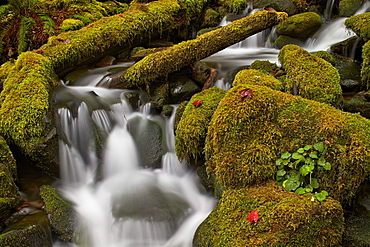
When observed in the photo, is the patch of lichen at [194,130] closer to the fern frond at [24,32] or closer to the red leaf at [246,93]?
the red leaf at [246,93]

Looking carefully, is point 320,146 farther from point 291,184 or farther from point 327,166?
point 291,184

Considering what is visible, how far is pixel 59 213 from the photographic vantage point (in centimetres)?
376

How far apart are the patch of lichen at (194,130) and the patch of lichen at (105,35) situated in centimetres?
359

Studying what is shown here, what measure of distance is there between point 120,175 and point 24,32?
4916mm

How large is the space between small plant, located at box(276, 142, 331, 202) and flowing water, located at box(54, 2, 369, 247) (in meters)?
1.49

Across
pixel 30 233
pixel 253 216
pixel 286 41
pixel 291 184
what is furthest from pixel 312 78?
pixel 30 233

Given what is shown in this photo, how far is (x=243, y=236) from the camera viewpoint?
271cm

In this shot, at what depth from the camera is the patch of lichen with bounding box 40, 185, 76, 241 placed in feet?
12.0

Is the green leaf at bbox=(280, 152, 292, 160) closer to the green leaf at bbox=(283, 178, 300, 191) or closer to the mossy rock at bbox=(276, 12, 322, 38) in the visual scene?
the green leaf at bbox=(283, 178, 300, 191)

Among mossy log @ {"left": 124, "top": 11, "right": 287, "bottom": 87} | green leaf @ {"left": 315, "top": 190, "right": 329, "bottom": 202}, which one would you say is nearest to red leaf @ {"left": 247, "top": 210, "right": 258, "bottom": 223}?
green leaf @ {"left": 315, "top": 190, "right": 329, "bottom": 202}

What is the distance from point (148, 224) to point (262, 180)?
172 cm

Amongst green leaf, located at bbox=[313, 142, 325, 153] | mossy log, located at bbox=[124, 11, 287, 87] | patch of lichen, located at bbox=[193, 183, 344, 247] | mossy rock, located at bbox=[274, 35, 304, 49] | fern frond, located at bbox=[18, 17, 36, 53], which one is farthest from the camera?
mossy rock, located at bbox=[274, 35, 304, 49]

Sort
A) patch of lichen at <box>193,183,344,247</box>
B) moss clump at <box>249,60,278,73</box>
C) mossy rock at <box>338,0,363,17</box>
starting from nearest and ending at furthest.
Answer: patch of lichen at <box>193,183,344,247</box> → moss clump at <box>249,60,278,73</box> → mossy rock at <box>338,0,363,17</box>

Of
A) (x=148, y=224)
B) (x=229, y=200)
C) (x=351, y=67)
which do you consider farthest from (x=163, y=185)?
(x=351, y=67)
